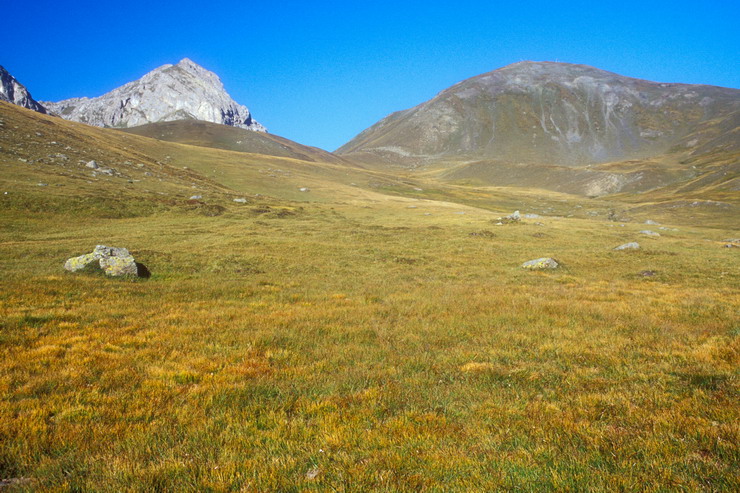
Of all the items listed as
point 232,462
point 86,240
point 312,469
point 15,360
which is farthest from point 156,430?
point 86,240

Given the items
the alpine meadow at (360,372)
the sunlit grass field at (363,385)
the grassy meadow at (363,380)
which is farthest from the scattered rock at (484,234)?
the sunlit grass field at (363,385)

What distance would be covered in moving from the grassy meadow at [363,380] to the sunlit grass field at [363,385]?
5 cm

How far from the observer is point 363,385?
8250mm

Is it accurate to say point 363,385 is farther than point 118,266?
No

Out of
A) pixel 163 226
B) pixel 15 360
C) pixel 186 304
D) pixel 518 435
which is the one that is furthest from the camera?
pixel 163 226

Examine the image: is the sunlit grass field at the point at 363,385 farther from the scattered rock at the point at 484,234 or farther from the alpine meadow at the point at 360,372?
the scattered rock at the point at 484,234

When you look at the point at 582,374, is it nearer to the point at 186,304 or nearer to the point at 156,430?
the point at 156,430

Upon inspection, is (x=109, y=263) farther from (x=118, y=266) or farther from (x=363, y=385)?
(x=363, y=385)

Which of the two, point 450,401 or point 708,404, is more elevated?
point 708,404

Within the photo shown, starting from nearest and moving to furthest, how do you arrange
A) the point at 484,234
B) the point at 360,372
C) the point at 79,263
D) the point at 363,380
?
the point at 363,380 → the point at 360,372 → the point at 79,263 → the point at 484,234

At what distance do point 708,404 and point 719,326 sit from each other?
7.73 meters

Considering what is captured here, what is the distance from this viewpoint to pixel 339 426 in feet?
20.7

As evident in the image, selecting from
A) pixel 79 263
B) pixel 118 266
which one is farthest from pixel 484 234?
pixel 79 263

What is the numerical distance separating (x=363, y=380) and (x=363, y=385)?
0.27 m
